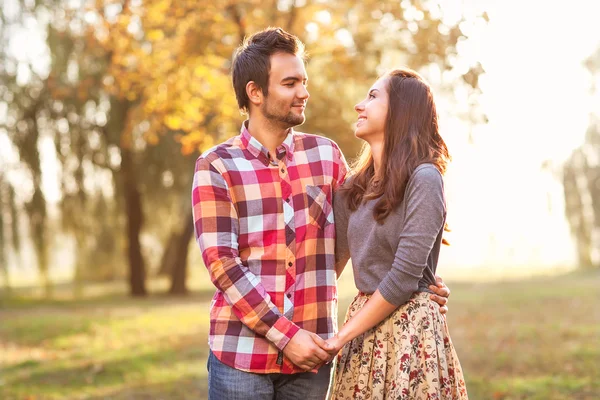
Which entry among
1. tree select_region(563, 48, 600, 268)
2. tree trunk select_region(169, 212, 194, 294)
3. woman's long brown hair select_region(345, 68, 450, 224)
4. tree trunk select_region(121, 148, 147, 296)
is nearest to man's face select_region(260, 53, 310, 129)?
woman's long brown hair select_region(345, 68, 450, 224)

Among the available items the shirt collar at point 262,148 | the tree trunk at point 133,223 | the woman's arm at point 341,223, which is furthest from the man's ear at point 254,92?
the tree trunk at point 133,223

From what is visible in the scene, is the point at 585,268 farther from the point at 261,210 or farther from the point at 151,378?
the point at 261,210

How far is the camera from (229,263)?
2695 millimetres

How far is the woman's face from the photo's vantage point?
9.55 feet

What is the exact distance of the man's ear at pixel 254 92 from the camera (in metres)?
2.90

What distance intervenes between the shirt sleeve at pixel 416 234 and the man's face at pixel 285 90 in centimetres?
55

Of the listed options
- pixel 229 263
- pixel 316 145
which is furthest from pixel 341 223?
pixel 229 263

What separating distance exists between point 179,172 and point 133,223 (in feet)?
5.44

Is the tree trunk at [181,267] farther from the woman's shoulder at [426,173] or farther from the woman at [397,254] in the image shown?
the woman's shoulder at [426,173]

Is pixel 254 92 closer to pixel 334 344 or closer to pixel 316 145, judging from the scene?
pixel 316 145

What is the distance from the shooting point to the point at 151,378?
7332 mm

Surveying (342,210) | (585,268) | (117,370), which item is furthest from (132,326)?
(585,268)

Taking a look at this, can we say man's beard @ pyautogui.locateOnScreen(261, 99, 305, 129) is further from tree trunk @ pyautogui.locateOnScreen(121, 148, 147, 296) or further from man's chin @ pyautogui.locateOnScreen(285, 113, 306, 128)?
tree trunk @ pyautogui.locateOnScreen(121, 148, 147, 296)

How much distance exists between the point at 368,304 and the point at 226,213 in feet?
2.03
